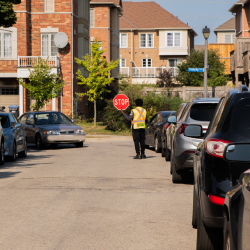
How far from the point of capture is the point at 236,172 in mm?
4441

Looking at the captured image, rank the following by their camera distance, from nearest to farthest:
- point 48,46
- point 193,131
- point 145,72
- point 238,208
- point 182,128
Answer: point 238,208 < point 193,131 < point 182,128 < point 48,46 < point 145,72

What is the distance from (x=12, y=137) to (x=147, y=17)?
46735 mm

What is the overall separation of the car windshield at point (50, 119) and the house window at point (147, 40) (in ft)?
123

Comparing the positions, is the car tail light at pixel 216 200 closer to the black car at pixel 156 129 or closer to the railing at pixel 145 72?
the black car at pixel 156 129

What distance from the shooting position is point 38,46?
120 feet

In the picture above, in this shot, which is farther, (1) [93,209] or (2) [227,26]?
(2) [227,26]

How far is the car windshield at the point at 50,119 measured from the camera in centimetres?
2156

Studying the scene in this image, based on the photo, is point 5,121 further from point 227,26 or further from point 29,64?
point 227,26

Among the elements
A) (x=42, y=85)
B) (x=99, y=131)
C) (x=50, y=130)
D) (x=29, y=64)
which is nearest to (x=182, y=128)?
Result: (x=50, y=130)

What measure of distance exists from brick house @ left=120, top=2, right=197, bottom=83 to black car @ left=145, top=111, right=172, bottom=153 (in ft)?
120

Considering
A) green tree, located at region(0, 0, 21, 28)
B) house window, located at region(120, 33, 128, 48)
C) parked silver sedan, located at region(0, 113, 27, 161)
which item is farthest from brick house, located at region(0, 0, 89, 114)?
house window, located at region(120, 33, 128, 48)

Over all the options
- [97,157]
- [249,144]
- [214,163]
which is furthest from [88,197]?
[97,157]

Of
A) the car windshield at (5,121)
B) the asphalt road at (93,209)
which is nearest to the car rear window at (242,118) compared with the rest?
the asphalt road at (93,209)

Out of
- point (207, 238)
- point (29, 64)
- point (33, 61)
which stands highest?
point (33, 61)
